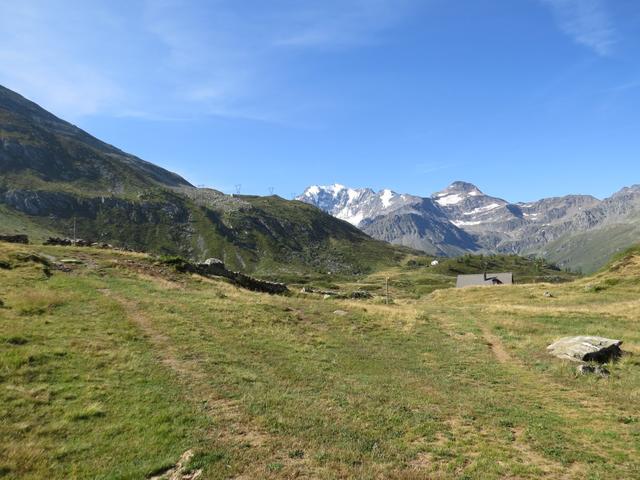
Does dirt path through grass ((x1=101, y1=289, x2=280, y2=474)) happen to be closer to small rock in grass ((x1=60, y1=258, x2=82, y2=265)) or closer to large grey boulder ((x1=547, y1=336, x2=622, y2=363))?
large grey boulder ((x1=547, y1=336, x2=622, y2=363))

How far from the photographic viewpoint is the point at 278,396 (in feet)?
63.5

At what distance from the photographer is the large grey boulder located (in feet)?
102

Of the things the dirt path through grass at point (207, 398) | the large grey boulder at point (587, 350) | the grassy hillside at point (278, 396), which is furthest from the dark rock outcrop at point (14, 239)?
the large grey boulder at point (587, 350)

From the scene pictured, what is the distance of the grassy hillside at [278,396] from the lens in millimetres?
13719

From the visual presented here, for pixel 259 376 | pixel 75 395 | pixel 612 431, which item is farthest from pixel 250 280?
pixel 612 431

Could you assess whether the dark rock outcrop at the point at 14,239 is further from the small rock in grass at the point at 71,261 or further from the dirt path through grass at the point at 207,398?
the dirt path through grass at the point at 207,398

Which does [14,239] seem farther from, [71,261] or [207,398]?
[207,398]

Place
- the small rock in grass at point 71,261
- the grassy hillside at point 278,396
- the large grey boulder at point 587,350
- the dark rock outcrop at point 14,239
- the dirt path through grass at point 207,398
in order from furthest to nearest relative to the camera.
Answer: the dark rock outcrop at point 14,239 < the small rock in grass at point 71,261 < the large grey boulder at point 587,350 < the dirt path through grass at point 207,398 < the grassy hillside at point 278,396

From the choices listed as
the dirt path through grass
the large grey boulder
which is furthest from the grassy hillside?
the large grey boulder

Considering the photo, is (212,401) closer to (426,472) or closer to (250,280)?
(426,472)

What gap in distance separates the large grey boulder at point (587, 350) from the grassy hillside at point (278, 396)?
1271 mm

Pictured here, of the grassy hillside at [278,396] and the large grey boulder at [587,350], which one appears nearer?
the grassy hillside at [278,396]

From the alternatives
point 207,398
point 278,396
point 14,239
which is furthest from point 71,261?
point 278,396

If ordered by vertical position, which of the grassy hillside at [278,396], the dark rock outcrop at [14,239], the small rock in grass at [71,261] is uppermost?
the dark rock outcrop at [14,239]
